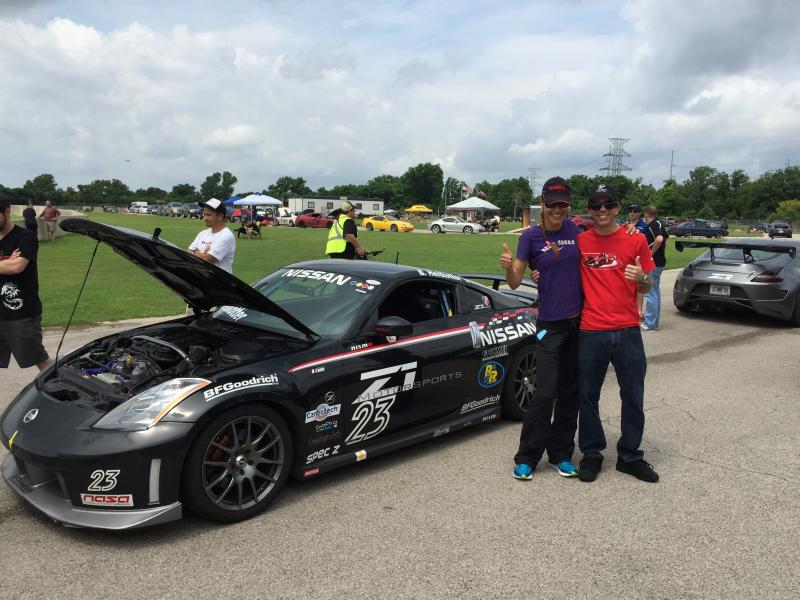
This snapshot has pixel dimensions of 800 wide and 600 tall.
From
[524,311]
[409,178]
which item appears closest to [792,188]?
[409,178]

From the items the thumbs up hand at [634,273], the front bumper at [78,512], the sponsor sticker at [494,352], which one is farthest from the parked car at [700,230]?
the front bumper at [78,512]

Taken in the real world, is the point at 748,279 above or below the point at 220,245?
below

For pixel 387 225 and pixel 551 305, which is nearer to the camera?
pixel 551 305

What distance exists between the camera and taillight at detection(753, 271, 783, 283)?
9.55m

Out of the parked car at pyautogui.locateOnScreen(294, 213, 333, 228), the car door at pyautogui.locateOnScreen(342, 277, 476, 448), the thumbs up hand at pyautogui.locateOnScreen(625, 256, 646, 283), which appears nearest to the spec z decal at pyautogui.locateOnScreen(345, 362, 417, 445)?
the car door at pyautogui.locateOnScreen(342, 277, 476, 448)

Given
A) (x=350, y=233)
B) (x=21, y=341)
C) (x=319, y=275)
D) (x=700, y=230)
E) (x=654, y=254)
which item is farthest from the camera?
(x=700, y=230)

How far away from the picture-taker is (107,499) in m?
3.04

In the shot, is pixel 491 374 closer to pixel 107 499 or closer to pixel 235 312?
pixel 235 312

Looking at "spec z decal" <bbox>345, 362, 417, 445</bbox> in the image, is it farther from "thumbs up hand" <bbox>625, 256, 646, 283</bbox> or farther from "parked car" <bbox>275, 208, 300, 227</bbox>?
"parked car" <bbox>275, 208, 300, 227</bbox>

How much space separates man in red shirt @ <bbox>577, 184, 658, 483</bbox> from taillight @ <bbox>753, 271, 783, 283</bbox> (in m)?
6.83

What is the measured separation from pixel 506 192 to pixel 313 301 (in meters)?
146

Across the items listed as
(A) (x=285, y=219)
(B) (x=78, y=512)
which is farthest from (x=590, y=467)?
(A) (x=285, y=219)

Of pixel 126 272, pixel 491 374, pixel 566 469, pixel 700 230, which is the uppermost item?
pixel 491 374

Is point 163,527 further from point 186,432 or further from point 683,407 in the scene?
point 683,407
